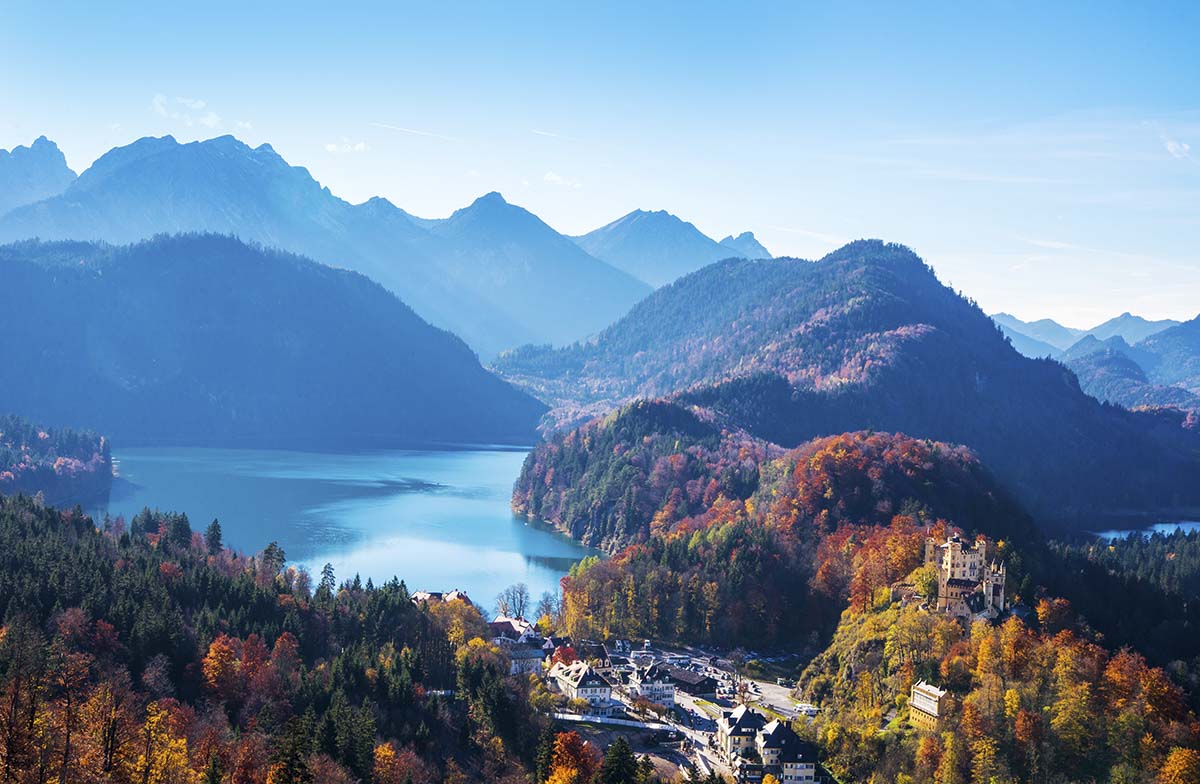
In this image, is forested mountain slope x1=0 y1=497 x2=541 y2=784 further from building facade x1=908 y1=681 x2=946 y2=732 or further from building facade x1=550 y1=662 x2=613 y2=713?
building facade x1=908 y1=681 x2=946 y2=732

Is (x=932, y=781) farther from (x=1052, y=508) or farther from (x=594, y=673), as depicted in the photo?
(x=1052, y=508)

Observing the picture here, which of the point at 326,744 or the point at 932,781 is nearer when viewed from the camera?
the point at 326,744

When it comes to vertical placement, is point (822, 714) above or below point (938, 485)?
below

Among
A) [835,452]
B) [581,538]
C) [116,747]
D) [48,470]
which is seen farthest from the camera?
[48,470]

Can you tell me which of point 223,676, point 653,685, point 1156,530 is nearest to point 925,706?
point 653,685

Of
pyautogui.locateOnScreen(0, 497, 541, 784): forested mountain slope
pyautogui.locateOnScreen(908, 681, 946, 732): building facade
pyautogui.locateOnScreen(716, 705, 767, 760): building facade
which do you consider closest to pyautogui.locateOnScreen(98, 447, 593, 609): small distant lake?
pyautogui.locateOnScreen(0, 497, 541, 784): forested mountain slope

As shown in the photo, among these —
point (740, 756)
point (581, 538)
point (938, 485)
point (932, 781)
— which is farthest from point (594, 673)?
point (581, 538)

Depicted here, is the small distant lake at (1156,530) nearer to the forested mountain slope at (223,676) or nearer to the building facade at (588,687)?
the building facade at (588,687)
